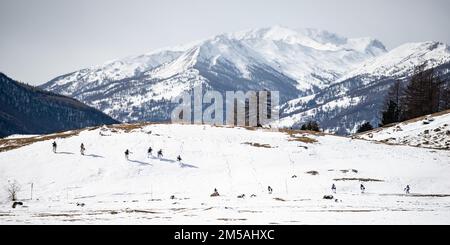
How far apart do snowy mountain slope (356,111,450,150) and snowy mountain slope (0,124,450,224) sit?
1154 centimetres

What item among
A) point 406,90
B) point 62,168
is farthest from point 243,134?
point 406,90

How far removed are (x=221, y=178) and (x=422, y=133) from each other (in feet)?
158

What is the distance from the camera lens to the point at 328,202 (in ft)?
145

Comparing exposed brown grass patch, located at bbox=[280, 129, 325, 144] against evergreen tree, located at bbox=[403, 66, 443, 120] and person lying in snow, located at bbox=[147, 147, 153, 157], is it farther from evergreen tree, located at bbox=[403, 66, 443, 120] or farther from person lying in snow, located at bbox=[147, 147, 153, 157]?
evergreen tree, located at bbox=[403, 66, 443, 120]

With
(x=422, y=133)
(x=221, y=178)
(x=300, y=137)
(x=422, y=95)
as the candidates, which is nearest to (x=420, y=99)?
(x=422, y=95)

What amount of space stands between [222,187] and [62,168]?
19520 millimetres

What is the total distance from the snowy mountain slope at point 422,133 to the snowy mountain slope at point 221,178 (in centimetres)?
1154

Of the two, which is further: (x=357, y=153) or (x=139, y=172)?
(x=357, y=153)

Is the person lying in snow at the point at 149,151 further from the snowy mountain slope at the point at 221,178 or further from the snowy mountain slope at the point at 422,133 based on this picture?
the snowy mountain slope at the point at 422,133

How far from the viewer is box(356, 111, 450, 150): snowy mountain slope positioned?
270ft

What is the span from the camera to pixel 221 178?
57031mm

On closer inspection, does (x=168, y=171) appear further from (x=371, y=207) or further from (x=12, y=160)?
(x=371, y=207)

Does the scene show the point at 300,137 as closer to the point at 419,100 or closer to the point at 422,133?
the point at 422,133
